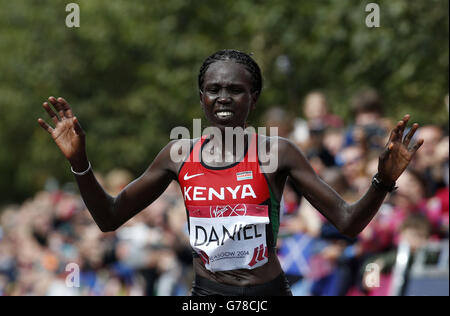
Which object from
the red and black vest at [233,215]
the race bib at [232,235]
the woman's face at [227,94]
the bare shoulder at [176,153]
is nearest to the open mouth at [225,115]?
the woman's face at [227,94]

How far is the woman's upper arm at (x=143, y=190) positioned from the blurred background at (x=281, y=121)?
0.74 metres

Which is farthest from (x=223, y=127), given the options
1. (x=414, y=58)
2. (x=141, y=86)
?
(x=141, y=86)

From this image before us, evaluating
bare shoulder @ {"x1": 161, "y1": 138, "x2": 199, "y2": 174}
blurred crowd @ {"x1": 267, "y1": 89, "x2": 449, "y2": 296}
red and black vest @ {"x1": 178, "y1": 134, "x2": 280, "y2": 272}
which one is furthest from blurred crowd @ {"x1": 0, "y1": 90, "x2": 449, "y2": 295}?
bare shoulder @ {"x1": 161, "y1": 138, "x2": 199, "y2": 174}

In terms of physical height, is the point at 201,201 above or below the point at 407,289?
above

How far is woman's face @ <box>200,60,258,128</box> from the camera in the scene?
4.38 m

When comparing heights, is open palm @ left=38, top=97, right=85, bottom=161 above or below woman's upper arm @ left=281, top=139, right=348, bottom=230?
above

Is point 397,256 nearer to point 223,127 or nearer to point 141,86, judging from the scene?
point 223,127

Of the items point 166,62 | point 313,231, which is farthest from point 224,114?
point 166,62

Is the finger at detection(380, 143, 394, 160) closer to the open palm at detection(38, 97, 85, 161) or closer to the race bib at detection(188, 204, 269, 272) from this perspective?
the race bib at detection(188, 204, 269, 272)

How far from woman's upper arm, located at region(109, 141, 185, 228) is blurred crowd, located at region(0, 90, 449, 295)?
0.73m

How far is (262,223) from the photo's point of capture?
174 inches

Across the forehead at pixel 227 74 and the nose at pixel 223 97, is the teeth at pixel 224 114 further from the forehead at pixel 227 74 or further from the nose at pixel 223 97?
the forehead at pixel 227 74

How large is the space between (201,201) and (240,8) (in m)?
→ 8.47

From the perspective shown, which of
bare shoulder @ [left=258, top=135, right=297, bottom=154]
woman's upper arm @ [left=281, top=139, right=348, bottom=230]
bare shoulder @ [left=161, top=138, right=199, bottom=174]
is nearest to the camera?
woman's upper arm @ [left=281, top=139, right=348, bottom=230]
